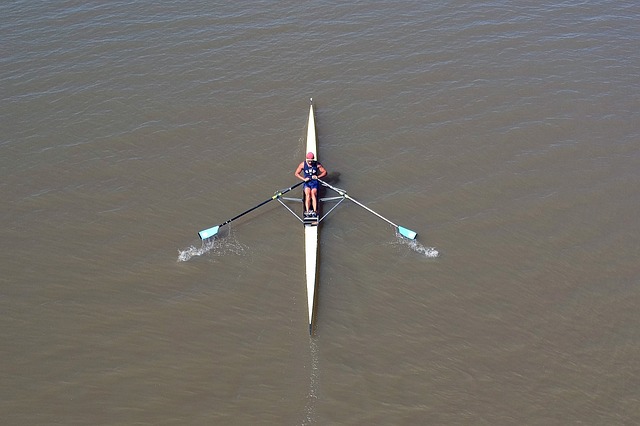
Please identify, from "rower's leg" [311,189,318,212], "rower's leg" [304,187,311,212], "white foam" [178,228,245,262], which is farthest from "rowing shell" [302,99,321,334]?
"white foam" [178,228,245,262]

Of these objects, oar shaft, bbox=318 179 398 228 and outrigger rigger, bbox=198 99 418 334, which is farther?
oar shaft, bbox=318 179 398 228

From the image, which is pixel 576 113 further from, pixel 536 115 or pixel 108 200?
pixel 108 200

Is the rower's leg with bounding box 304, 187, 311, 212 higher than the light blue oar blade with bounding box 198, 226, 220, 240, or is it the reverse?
the rower's leg with bounding box 304, 187, 311, 212

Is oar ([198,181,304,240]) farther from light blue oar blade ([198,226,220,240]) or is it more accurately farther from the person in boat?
the person in boat

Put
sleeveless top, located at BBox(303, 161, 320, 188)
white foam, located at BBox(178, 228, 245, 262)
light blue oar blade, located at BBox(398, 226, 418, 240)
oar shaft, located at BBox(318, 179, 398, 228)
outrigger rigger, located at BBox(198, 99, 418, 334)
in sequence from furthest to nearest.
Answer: sleeveless top, located at BBox(303, 161, 320, 188)
oar shaft, located at BBox(318, 179, 398, 228)
light blue oar blade, located at BBox(398, 226, 418, 240)
white foam, located at BBox(178, 228, 245, 262)
outrigger rigger, located at BBox(198, 99, 418, 334)

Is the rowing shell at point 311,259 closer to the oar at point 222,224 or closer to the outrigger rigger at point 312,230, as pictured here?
the outrigger rigger at point 312,230

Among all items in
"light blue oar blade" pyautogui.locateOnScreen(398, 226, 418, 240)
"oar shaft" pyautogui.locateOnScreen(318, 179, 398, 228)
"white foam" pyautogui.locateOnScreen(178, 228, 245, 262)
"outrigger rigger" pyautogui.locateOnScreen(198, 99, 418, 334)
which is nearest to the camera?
"outrigger rigger" pyautogui.locateOnScreen(198, 99, 418, 334)

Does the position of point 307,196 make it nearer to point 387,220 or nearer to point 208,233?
point 387,220
